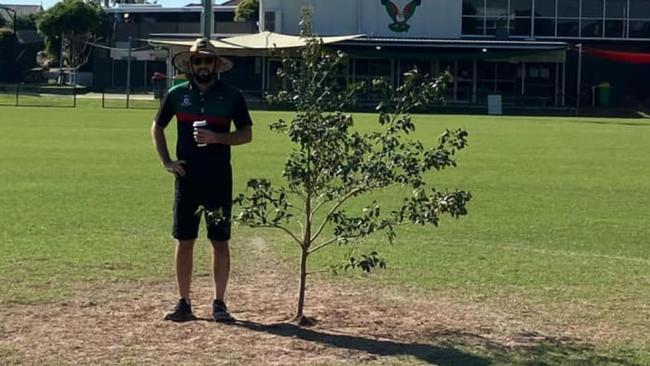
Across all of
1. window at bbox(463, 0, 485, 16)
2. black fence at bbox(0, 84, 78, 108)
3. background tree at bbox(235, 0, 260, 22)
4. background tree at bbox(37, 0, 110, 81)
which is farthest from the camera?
background tree at bbox(235, 0, 260, 22)

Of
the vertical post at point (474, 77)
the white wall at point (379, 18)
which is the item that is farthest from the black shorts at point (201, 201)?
the white wall at point (379, 18)

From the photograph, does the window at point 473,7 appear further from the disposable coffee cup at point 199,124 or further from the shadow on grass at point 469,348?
the shadow on grass at point 469,348

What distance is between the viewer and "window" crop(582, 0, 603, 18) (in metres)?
63.6

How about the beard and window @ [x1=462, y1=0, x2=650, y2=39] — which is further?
window @ [x1=462, y1=0, x2=650, y2=39]

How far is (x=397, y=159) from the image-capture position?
8.39m

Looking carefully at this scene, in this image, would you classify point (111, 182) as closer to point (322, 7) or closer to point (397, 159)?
point (397, 159)


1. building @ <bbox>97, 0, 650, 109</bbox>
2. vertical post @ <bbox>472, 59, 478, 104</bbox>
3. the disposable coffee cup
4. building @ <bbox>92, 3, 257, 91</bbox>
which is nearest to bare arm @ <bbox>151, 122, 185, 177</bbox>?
the disposable coffee cup

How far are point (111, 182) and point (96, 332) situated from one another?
1115 centimetres

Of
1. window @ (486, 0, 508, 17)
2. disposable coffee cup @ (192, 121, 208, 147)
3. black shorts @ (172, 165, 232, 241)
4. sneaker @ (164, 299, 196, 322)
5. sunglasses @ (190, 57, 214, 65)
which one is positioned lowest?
sneaker @ (164, 299, 196, 322)

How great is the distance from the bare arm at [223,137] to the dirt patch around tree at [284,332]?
1344 mm

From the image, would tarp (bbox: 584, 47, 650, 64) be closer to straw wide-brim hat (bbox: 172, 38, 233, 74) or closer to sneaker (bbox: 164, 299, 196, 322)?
straw wide-brim hat (bbox: 172, 38, 233, 74)

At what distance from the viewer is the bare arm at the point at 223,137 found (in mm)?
8195

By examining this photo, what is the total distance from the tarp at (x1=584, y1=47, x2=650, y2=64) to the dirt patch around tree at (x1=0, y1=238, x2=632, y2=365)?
2134 inches

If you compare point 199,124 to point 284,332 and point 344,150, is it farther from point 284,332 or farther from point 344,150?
point 284,332
